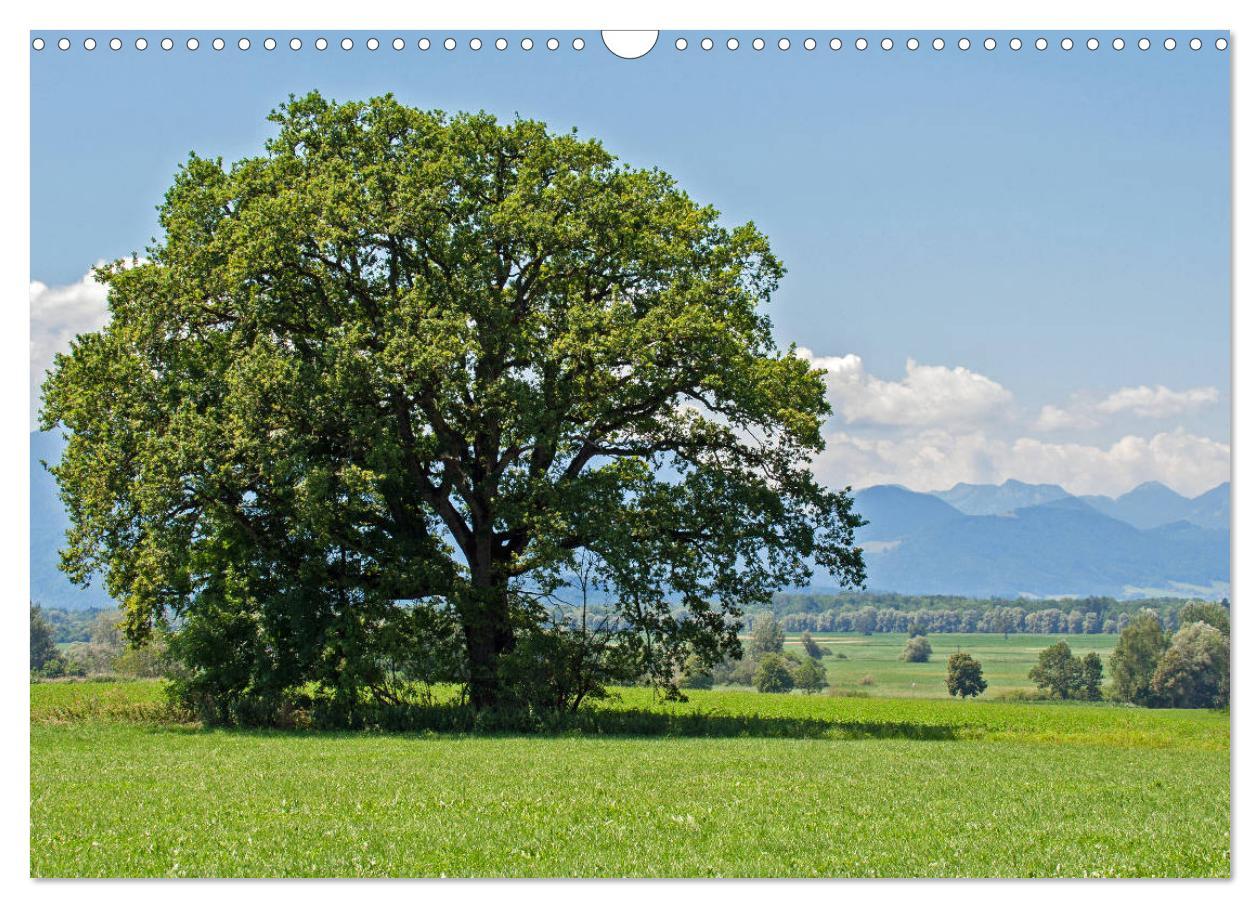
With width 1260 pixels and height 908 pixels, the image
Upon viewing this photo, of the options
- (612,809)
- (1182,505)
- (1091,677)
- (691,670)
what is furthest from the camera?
(1091,677)

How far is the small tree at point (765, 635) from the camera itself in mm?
37672

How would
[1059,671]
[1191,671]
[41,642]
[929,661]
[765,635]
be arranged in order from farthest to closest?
[929,661], [765,635], [1059,671], [1191,671], [41,642]

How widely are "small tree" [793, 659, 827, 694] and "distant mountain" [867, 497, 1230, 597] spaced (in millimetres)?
10003

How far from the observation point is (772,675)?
40.3 metres

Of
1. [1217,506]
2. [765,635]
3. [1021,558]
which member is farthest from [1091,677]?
[1021,558]

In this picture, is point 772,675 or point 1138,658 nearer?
point 1138,658

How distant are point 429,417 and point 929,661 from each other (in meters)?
26.3

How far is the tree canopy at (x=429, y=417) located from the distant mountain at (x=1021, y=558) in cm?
1480

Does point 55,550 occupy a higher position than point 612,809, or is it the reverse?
point 55,550

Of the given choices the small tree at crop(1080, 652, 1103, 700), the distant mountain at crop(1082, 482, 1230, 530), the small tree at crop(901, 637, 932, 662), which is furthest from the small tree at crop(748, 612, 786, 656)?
the distant mountain at crop(1082, 482, 1230, 530)

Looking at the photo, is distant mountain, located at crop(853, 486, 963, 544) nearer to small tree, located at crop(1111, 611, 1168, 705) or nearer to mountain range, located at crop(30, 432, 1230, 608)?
mountain range, located at crop(30, 432, 1230, 608)

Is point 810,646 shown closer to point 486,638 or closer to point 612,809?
point 486,638

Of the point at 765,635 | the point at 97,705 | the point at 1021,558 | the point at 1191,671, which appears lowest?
the point at 97,705

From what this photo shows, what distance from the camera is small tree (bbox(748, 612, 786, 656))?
37.7 metres
